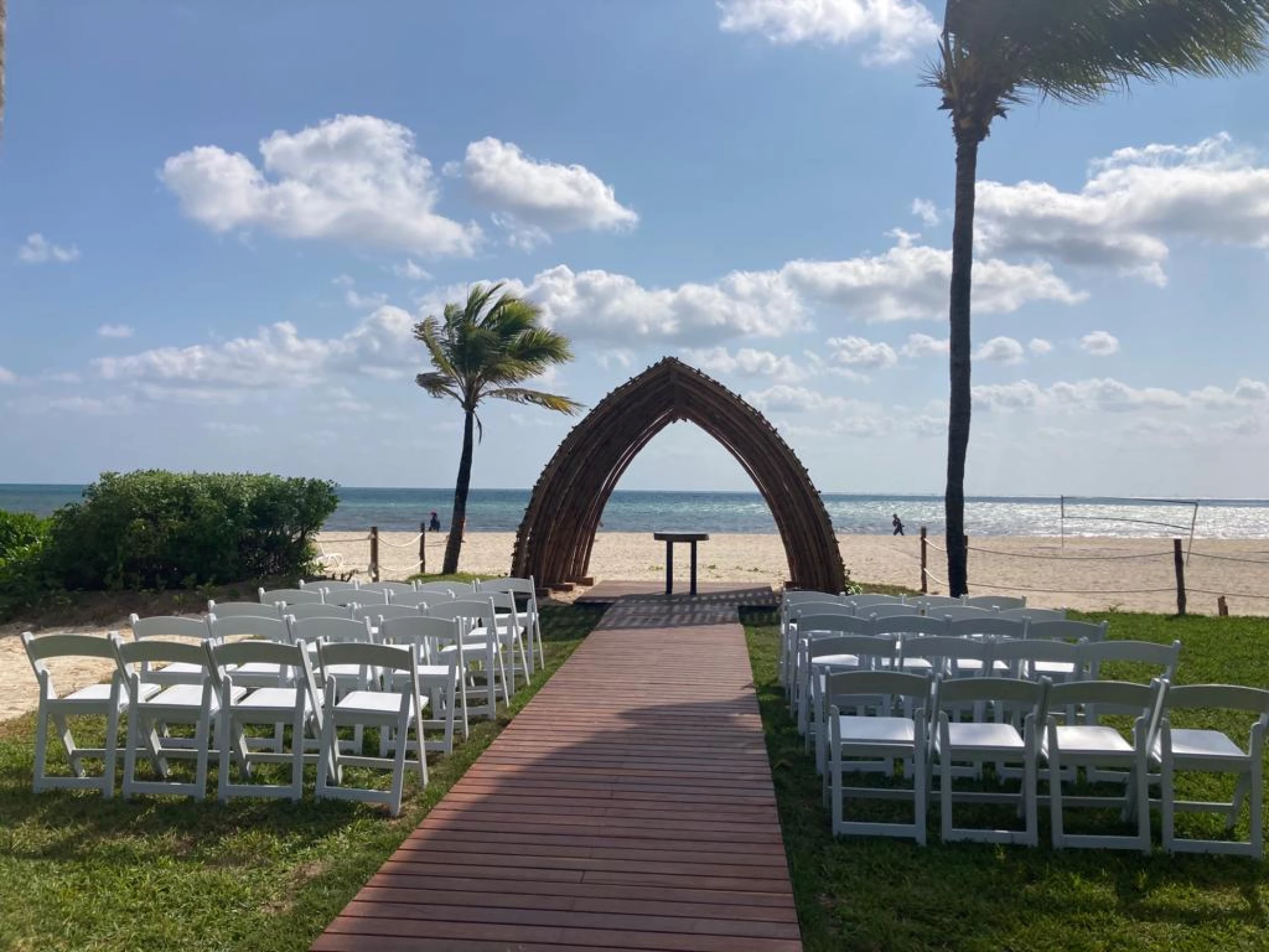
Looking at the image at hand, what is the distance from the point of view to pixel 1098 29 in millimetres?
11297

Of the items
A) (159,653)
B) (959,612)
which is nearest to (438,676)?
(159,653)

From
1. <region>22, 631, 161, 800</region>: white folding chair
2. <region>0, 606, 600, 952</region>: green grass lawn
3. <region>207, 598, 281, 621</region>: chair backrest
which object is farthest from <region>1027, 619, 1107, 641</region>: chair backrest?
<region>22, 631, 161, 800</region>: white folding chair

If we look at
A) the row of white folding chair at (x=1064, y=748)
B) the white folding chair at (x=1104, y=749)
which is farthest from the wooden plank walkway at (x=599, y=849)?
the white folding chair at (x=1104, y=749)

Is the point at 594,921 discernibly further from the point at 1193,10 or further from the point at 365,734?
the point at 1193,10

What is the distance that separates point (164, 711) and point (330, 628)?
4.03 feet

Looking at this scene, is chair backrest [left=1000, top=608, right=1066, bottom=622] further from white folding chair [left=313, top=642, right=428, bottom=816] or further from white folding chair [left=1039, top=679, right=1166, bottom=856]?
white folding chair [left=313, top=642, right=428, bottom=816]

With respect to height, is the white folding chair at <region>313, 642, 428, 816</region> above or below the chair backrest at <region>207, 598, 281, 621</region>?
below

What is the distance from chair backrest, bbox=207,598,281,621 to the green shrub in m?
7.09

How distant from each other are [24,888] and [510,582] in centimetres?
563

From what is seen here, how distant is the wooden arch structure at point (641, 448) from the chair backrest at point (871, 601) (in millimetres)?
4169

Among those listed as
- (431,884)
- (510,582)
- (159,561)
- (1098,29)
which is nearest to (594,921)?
(431,884)

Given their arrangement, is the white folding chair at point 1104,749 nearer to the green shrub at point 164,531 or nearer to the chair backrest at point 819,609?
the chair backrest at point 819,609

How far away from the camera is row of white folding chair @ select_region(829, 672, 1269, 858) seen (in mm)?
4770

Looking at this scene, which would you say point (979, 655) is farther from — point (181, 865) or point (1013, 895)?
point (181, 865)
